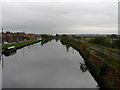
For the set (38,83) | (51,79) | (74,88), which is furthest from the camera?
(51,79)

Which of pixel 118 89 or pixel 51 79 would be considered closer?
pixel 118 89

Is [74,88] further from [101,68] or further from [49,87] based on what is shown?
[101,68]

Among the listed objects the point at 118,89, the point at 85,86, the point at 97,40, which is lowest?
the point at 85,86

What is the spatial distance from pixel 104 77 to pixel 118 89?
1.69m

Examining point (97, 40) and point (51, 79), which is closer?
point (51, 79)

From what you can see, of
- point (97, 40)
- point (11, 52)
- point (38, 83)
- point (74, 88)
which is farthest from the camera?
point (97, 40)

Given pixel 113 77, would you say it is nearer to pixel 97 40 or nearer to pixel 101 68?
pixel 101 68

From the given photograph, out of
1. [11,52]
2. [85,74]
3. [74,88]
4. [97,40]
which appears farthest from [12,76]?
[97,40]

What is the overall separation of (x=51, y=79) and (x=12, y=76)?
2764mm

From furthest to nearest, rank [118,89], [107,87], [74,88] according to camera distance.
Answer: [74,88] → [107,87] → [118,89]

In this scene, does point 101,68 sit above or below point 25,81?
above

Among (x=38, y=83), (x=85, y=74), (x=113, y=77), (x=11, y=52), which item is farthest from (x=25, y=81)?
(x=11, y=52)

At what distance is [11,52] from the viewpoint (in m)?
19.0

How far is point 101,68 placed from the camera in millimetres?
7922
